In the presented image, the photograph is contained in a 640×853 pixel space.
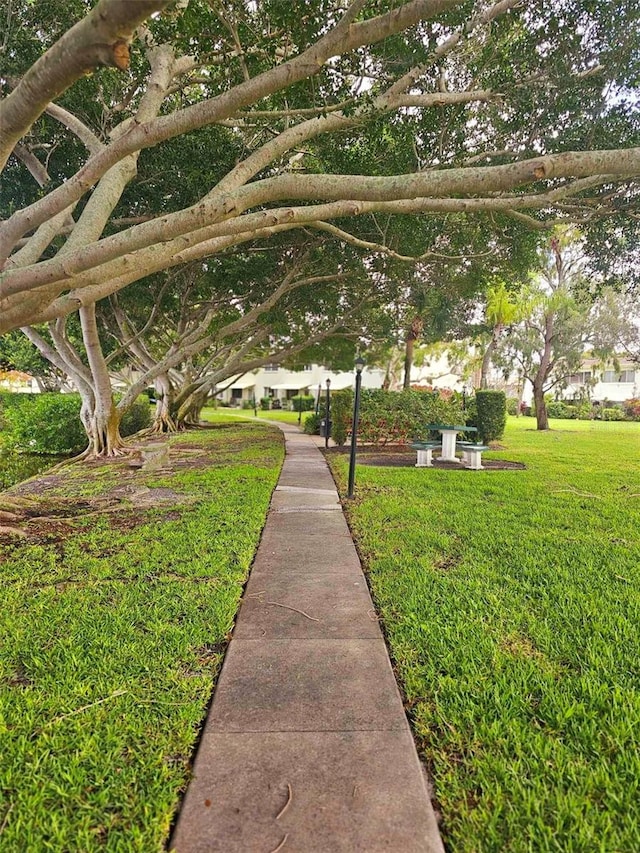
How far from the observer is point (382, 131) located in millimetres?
7637

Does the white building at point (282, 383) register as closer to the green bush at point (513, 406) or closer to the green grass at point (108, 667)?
the green bush at point (513, 406)

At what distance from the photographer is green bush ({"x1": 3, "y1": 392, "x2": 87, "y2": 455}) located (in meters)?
13.7

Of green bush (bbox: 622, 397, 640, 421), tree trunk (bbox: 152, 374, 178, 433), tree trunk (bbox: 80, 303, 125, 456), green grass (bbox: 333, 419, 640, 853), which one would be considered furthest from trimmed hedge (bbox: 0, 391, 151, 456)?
green bush (bbox: 622, 397, 640, 421)

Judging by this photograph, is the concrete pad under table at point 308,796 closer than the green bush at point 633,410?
Yes

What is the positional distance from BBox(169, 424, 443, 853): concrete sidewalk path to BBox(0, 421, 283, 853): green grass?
0.13 metres

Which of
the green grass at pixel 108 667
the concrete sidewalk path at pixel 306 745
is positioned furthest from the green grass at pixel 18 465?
the concrete sidewalk path at pixel 306 745

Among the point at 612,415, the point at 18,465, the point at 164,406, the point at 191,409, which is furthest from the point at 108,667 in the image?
the point at 612,415

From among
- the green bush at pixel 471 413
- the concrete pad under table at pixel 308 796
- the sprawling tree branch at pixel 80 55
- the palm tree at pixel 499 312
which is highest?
the palm tree at pixel 499 312

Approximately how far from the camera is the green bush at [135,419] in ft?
61.1

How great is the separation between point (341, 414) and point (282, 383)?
3753 centimetres

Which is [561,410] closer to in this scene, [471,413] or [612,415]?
[612,415]

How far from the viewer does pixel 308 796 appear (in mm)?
1712

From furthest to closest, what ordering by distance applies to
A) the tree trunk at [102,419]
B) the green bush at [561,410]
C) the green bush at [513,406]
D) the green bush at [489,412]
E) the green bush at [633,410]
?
the green bush at [513,406], the green bush at [561,410], the green bush at [633,410], the green bush at [489,412], the tree trunk at [102,419]

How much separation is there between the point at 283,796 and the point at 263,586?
197 cm
